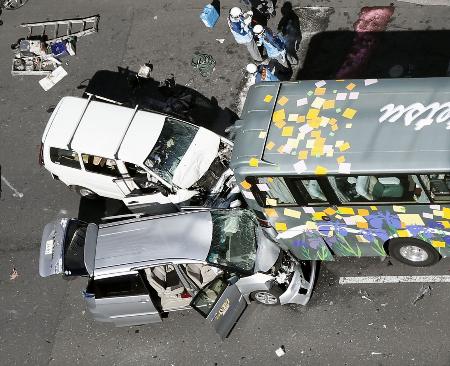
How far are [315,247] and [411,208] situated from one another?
1.93 m

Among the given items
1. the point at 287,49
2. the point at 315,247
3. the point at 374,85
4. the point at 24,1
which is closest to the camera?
the point at 374,85

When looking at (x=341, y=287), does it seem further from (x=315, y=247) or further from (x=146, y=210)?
(x=146, y=210)

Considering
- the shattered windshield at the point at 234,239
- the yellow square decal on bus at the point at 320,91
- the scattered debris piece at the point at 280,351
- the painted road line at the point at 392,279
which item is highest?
the yellow square decal on bus at the point at 320,91

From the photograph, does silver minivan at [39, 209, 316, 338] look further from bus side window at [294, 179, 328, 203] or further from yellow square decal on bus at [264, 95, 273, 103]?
yellow square decal on bus at [264, 95, 273, 103]

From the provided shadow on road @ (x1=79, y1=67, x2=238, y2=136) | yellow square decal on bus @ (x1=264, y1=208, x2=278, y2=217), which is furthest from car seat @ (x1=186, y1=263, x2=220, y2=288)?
shadow on road @ (x1=79, y1=67, x2=238, y2=136)

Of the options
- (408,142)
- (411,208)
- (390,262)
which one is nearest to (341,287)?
(390,262)

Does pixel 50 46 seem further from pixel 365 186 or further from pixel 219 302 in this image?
pixel 365 186

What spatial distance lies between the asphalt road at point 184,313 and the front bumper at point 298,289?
358 mm

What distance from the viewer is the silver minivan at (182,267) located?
38.1 feet

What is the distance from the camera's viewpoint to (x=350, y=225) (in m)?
11.4

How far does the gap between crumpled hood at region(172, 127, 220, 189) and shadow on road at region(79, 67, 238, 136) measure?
137 cm

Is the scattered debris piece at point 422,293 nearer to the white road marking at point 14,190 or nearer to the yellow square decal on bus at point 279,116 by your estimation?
the yellow square decal on bus at point 279,116

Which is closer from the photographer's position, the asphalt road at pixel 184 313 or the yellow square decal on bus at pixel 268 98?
A: the yellow square decal on bus at pixel 268 98

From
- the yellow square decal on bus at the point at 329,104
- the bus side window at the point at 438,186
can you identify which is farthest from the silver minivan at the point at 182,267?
the bus side window at the point at 438,186
